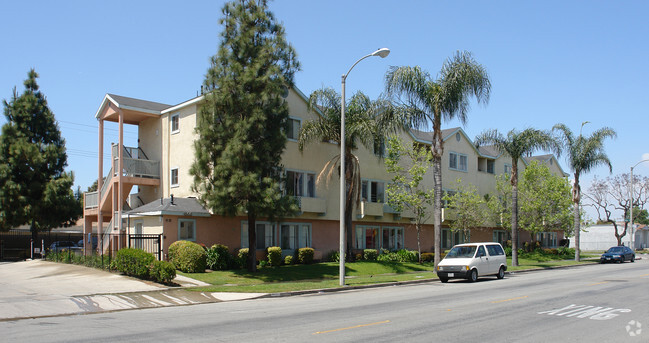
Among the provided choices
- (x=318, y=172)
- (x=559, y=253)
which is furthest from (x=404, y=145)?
(x=559, y=253)

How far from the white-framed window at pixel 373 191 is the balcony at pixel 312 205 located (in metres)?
4.47

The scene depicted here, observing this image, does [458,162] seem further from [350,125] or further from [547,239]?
[547,239]

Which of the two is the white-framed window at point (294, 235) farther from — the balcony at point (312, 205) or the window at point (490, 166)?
the window at point (490, 166)

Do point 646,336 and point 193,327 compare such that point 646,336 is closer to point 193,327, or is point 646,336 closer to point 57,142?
point 193,327

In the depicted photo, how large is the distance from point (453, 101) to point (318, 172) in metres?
8.77

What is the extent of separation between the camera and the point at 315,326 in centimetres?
1145

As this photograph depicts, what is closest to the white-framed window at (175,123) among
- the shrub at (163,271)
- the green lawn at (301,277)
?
the green lawn at (301,277)

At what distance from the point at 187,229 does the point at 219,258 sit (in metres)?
2.46

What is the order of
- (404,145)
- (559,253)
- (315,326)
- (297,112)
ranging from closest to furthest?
(315,326) < (297,112) < (404,145) < (559,253)

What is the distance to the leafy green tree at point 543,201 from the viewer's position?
143 feet

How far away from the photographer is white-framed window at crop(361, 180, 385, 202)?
1401 inches

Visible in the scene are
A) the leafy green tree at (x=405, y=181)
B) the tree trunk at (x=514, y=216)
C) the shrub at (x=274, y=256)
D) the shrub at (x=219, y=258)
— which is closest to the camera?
the shrub at (x=219, y=258)

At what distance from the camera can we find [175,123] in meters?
30.5

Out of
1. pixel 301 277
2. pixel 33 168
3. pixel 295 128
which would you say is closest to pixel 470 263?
pixel 301 277
